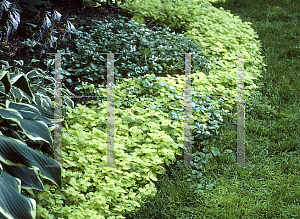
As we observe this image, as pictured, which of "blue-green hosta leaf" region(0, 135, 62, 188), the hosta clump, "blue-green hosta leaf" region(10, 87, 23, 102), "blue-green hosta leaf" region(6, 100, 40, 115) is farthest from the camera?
the hosta clump

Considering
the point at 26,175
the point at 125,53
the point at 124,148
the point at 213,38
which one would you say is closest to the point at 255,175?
the point at 124,148

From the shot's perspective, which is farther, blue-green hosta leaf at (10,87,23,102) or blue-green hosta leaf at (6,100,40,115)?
blue-green hosta leaf at (10,87,23,102)

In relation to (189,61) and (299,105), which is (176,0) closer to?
(189,61)

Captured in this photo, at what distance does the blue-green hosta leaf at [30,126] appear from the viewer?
1906 mm

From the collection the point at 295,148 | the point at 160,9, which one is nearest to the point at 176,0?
the point at 160,9

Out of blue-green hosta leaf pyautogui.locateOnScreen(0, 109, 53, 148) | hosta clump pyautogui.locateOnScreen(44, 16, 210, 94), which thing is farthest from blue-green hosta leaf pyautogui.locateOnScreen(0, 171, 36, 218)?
hosta clump pyautogui.locateOnScreen(44, 16, 210, 94)

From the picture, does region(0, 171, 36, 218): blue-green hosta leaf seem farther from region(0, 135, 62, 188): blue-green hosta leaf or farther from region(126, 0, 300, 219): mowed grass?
region(126, 0, 300, 219): mowed grass

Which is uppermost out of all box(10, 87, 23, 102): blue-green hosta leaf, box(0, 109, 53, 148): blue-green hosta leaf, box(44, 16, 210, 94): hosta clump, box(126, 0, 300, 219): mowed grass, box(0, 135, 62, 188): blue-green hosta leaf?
box(44, 16, 210, 94): hosta clump

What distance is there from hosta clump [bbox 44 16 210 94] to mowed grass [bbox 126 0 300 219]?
1.11 metres

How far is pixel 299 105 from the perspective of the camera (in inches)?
152

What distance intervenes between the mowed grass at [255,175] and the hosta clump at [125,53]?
3.65ft

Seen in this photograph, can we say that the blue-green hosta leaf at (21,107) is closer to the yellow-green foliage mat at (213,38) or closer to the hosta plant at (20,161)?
the hosta plant at (20,161)

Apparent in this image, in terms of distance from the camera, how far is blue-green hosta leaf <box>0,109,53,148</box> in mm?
1906

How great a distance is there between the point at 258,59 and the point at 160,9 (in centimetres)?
200
